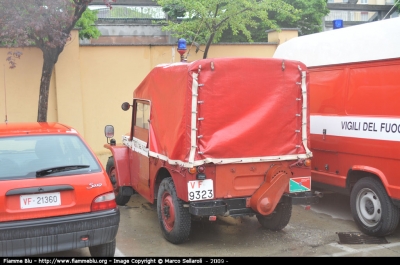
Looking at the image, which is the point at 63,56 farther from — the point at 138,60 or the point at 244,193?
the point at 244,193

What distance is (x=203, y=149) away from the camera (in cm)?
622

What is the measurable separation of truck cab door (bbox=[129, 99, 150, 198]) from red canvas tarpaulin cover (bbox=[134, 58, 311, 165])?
745mm

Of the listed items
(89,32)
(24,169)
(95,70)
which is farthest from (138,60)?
(24,169)

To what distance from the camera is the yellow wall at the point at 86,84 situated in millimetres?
10648

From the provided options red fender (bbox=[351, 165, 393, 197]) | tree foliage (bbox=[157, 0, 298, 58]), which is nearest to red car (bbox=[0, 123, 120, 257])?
red fender (bbox=[351, 165, 393, 197])

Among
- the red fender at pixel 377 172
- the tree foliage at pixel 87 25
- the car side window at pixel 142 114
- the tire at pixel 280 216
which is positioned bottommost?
the tire at pixel 280 216

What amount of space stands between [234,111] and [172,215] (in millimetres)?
1570

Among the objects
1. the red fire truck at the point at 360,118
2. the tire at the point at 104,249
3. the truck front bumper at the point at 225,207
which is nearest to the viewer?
the tire at the point at 104,249

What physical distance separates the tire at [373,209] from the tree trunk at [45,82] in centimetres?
610

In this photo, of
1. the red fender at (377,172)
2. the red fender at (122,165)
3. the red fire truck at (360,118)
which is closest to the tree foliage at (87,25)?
the red fender at (122,165)

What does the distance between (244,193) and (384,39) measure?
280 cm

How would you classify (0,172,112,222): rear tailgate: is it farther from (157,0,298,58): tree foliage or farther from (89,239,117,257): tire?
(157,0,298,58): tree foliage

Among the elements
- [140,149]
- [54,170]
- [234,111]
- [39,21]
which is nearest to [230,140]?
[234,111]

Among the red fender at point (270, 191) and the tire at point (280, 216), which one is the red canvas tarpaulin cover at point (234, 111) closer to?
the red fender at point (270, 191)
